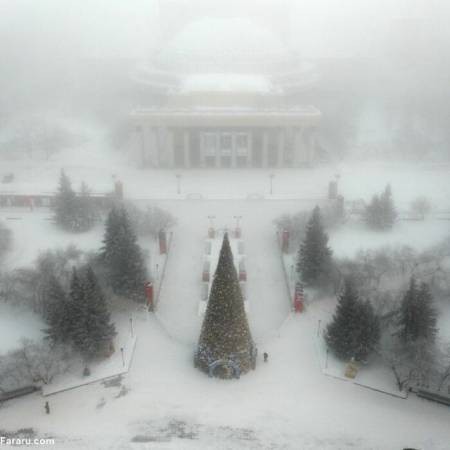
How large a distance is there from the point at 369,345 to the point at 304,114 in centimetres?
3417

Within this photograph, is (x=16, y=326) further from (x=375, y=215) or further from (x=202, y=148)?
(x=202, y=148)

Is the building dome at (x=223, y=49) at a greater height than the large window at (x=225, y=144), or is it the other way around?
the building dome at (x=223, y=49)

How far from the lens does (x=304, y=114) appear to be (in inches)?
2292

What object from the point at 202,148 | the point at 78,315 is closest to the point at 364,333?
the point at 78,315


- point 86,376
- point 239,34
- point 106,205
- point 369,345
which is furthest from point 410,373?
point 239,34

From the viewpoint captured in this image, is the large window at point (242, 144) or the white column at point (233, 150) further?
the large window at point (242, 144)

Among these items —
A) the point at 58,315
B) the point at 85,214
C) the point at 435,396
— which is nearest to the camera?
the point at 435,396

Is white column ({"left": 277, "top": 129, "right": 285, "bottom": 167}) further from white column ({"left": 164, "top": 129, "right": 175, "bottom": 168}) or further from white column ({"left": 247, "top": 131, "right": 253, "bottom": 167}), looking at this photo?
white column ({"left": 164, "top": 129, "right": 175, "bottom": 168})

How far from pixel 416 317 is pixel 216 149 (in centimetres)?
3405

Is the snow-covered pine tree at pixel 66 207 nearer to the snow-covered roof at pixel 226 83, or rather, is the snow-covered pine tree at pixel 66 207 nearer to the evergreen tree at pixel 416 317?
the snow-covered roof at pixel 226 83

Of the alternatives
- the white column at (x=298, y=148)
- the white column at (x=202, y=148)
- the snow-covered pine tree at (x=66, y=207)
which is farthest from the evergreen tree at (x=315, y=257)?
the white column at (x=202, y=148)

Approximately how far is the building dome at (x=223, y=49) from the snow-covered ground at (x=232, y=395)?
1394 inches

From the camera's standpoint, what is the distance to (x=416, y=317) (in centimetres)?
2934

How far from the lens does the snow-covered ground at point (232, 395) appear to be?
2491cm
